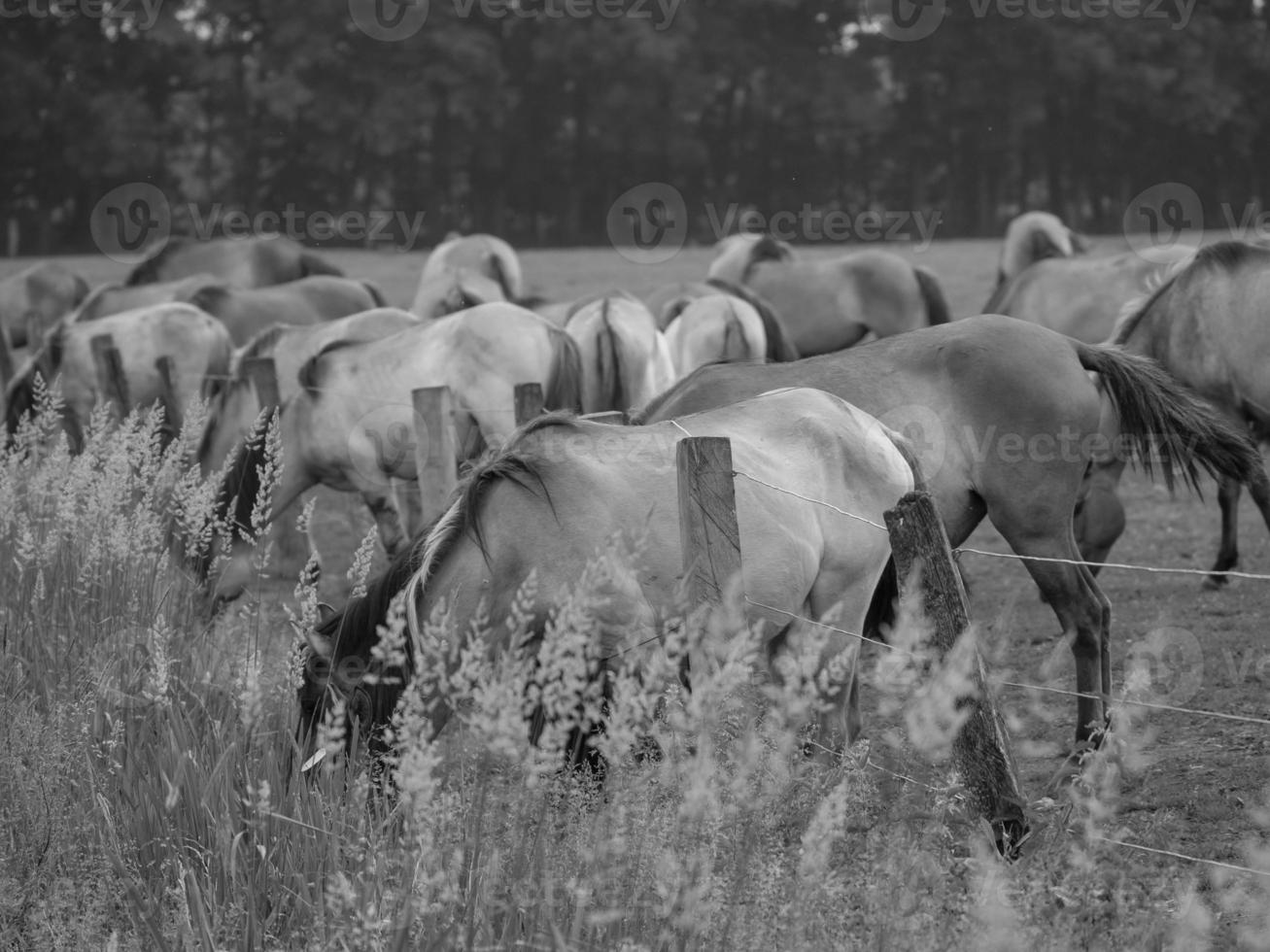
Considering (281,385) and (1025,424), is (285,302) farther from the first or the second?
(1025,424)

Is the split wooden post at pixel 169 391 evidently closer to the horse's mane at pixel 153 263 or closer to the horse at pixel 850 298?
the horse's mane at pixel 153 263

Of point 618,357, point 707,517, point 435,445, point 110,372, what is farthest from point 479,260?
point 707,517

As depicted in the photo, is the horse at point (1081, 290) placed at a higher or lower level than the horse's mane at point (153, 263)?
lower

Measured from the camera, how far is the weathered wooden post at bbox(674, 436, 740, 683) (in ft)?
12.3

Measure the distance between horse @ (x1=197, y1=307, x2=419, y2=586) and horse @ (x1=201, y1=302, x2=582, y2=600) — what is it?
0.23 metres

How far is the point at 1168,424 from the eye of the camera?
580 cm

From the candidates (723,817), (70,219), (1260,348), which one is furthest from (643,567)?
(70,219)

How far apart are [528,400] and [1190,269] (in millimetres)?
3763

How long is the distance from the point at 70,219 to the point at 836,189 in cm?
2053

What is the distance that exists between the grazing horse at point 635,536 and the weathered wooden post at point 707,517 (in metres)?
0.13

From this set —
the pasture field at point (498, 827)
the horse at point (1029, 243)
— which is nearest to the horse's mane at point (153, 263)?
the horse at point (1029, 243)

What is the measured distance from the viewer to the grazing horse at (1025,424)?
18.7 ft

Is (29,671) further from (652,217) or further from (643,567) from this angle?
(652,217)

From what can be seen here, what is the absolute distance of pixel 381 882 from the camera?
2756 mm
